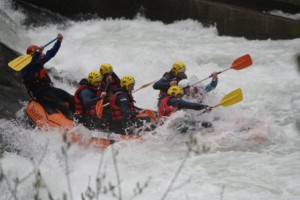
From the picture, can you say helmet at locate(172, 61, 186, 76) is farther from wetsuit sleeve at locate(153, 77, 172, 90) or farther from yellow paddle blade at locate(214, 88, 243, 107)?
yellow paddle blade at locate(214, 88, 243, 107)

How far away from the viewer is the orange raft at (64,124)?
635 cm

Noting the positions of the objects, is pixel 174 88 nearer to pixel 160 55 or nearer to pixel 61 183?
pixel 61 183

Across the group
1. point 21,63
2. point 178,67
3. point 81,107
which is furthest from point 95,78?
point 178,67

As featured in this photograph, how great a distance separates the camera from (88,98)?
6.55 m

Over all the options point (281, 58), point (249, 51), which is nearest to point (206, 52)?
point (249, 51)

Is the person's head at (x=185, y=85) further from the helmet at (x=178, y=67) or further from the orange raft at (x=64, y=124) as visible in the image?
the orange raft at (x=64, y=124)

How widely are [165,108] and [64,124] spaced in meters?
1.39

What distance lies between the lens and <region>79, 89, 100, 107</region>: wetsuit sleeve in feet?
21.2

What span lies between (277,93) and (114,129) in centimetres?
342

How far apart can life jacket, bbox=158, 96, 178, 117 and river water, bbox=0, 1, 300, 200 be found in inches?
8.7

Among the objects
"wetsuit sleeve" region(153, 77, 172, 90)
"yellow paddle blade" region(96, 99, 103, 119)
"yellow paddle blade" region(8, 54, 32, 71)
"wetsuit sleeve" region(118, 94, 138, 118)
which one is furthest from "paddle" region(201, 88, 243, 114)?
"yellow paddle blade" region(8, 54, 32, 71)

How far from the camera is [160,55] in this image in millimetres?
10914

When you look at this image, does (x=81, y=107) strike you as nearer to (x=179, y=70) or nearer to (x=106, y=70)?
(x=106, y=70)

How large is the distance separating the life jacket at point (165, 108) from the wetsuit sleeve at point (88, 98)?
2.95 feet
